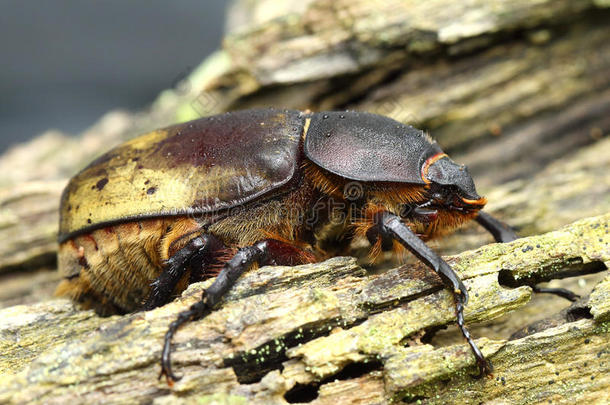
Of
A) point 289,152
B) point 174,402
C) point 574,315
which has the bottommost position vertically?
point 574,315

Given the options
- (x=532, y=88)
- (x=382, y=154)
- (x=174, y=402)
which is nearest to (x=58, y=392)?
(x=174, y=402)

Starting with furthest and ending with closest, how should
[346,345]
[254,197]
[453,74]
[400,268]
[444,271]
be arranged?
1. [453,74]
2. [254,197]
3. [400,268]
4. [444,271]
5. [346,345]

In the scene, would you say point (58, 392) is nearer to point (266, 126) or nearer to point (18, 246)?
point (266, 126)

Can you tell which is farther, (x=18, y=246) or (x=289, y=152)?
(x=18, y=246)

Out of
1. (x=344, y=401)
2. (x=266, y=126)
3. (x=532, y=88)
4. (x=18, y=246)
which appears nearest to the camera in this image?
(x=344, y=401)

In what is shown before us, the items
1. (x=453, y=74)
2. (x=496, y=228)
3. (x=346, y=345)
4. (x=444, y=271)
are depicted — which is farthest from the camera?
(x=453, y=74)

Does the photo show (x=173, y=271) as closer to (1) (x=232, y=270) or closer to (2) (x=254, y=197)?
(1) (x=232, y=270)

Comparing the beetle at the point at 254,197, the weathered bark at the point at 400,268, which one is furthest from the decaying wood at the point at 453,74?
the beetle at the point at 254,197

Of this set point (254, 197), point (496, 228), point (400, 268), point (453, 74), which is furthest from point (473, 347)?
point (453, 74)
